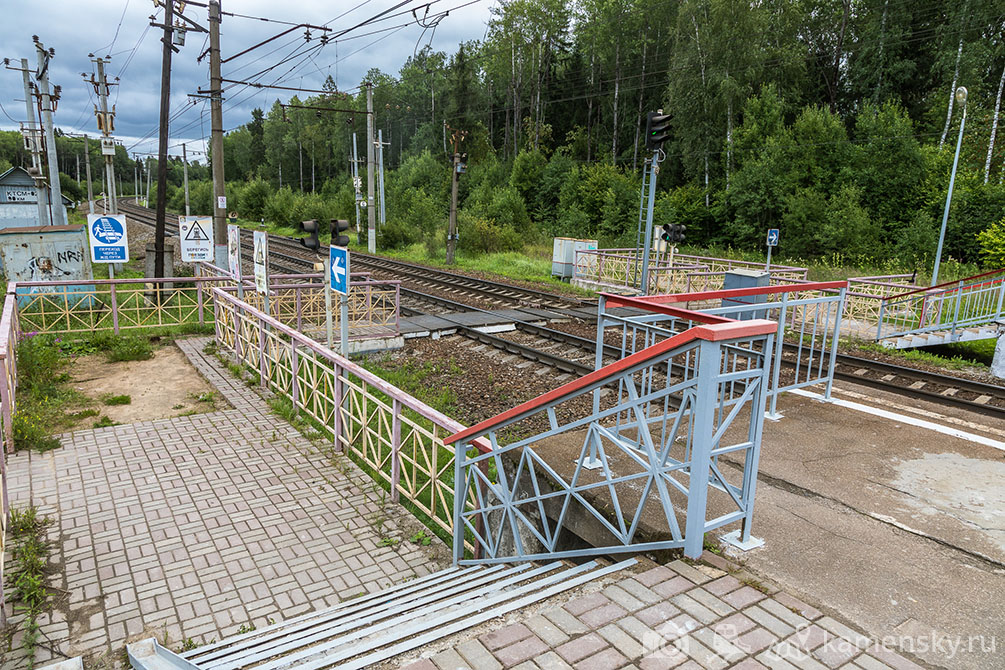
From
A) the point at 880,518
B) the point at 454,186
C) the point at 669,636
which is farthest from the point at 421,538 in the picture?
the point at 454,186

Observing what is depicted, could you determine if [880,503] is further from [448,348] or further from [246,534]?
[448,348]

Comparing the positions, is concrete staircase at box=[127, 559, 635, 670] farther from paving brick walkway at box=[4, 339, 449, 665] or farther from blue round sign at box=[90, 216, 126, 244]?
blue round sign at box=[90, 216, 126, 244]

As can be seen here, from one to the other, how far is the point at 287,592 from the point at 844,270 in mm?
25257

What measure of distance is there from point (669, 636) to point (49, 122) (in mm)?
23663

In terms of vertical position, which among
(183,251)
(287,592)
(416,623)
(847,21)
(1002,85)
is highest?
(847,21)

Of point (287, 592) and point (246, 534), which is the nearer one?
point (287, 592)

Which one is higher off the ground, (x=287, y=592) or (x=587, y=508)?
(x=587, y=508)

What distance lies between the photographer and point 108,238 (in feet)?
40.7

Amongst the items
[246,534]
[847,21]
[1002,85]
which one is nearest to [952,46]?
[1002,85]

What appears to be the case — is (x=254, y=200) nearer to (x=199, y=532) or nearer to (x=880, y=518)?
(x=199, y=532)

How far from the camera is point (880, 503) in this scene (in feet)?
14.5

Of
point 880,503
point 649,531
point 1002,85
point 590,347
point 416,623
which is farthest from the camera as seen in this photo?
point 1002,85

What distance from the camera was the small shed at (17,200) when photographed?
29422 millimetres

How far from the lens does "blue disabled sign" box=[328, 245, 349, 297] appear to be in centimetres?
692
